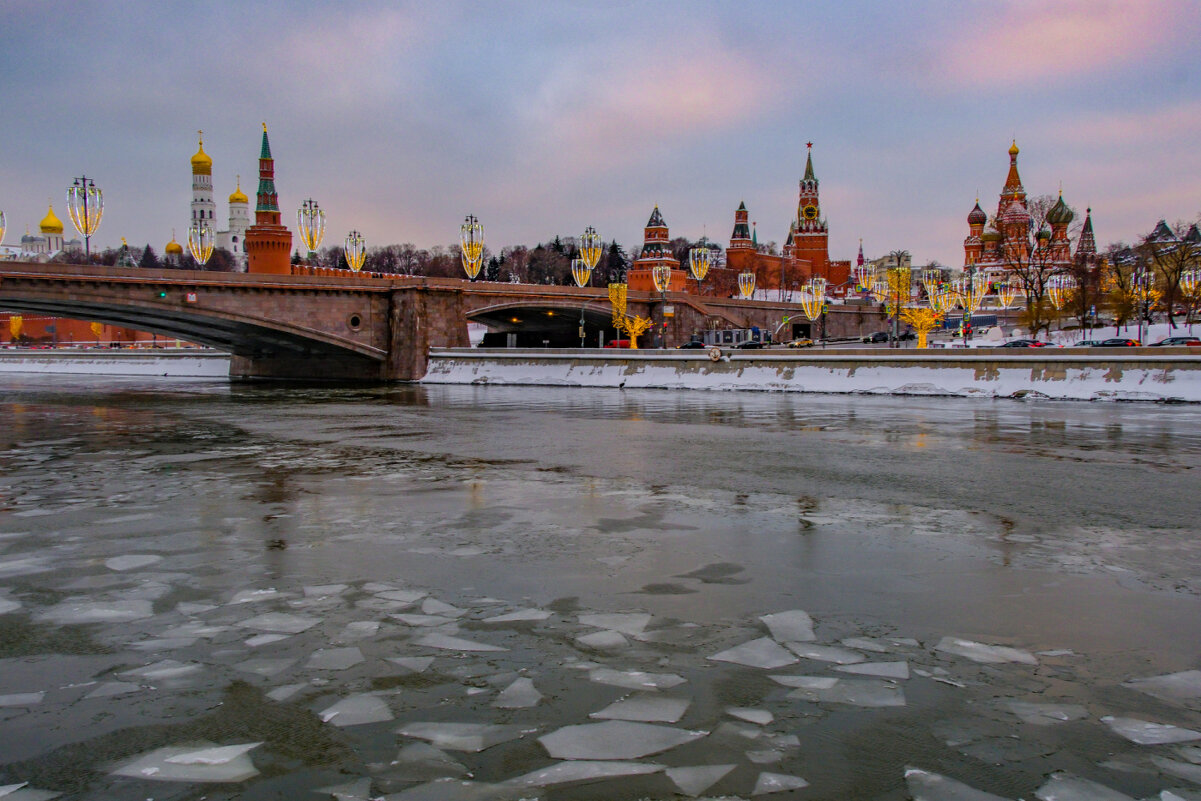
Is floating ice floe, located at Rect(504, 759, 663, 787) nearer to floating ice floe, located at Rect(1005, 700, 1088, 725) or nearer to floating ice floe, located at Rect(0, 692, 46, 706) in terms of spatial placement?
floating ice floe, located at Rect(1005, 700, 1088, 725)

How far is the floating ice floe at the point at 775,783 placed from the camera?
12.9 feet

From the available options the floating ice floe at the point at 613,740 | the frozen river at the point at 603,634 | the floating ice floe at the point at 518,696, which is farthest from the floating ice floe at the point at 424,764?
the floating ice floe at the point at 518,696

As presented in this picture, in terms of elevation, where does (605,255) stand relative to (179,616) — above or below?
above

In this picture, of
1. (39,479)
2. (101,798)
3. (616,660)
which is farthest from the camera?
(39,479)

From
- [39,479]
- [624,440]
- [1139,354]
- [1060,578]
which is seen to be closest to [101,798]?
[1060,578]

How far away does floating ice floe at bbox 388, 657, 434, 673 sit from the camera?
540 centimetres

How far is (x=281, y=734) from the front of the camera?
4.50 metres

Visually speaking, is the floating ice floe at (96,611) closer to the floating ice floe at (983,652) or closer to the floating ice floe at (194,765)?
the floating ice floe at (194,765)

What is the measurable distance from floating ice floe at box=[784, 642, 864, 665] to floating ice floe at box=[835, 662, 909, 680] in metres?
0.08

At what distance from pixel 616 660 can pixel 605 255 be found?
156620 mm

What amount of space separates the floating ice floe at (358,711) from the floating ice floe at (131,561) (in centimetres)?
403

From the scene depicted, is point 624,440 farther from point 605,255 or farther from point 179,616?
point 605,255

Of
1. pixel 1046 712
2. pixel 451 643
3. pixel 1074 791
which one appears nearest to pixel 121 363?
pixel 451 643

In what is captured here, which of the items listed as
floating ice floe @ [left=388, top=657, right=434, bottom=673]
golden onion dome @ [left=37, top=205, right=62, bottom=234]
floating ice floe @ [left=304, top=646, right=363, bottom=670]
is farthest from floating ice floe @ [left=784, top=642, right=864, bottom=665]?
golden onion dome @ [left=37, top=205, right=62, bottom=234]
